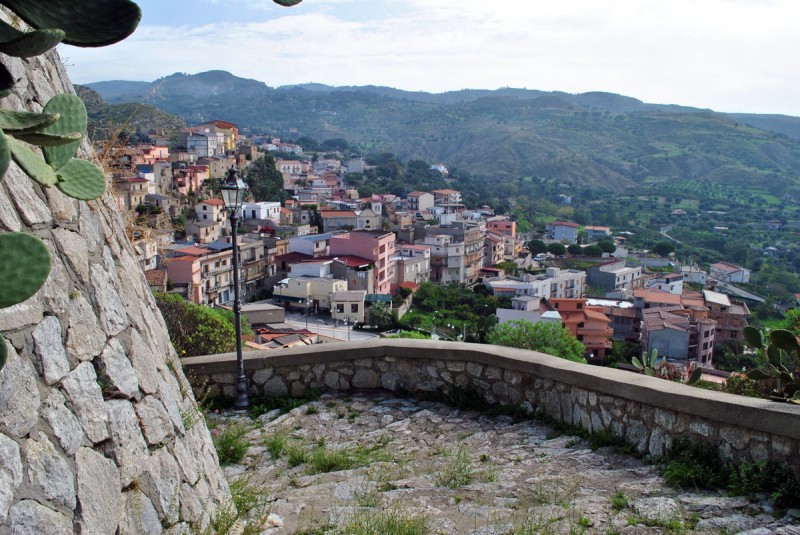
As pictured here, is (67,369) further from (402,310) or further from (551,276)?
(551,276)

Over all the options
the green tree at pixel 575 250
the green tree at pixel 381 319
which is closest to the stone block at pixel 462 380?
the green tree at pixel 381 319

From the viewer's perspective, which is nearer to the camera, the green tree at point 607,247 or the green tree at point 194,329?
the green tree at point 194,329

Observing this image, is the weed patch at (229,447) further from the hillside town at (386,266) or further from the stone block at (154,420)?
the hillside town at (386,266)

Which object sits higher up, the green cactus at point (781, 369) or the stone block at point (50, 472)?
the stone block at point (50, 472)

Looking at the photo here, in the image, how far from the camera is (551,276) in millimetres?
46375

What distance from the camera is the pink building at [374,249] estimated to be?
42562 mm

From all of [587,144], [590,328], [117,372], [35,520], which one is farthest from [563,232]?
[587,144]

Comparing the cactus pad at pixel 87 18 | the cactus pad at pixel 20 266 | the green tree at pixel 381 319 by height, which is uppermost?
the cactus pad at pixel 87 18

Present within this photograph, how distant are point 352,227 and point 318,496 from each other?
56.0 m

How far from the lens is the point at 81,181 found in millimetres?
2273

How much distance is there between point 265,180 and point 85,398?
6887 centimetres

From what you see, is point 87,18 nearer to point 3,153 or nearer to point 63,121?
point 63,121

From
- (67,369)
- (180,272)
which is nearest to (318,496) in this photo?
(67,369)

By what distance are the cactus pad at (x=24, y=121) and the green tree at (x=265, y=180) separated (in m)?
63.1
